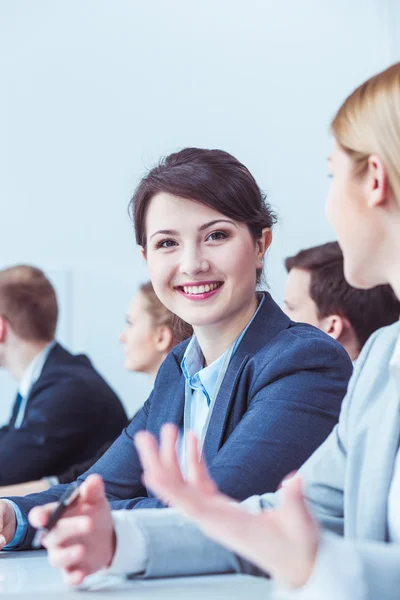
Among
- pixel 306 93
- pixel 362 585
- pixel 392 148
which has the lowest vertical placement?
pixel 362 585

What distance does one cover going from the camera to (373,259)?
1269 mm

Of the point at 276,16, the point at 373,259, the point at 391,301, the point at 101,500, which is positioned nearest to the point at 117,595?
the point at 101,500

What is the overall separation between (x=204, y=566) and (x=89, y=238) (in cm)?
387

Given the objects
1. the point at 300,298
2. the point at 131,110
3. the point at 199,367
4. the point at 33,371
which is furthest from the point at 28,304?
the point at 199,367

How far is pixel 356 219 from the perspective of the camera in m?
1.25

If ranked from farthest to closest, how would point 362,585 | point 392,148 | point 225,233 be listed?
point 225,233 < point 392,148 < point 362,585

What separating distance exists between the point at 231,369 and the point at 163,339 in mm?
1810

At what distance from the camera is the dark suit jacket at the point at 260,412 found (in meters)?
1.73

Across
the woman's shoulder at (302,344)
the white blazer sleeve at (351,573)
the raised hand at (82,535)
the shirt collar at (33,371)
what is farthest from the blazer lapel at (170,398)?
the shirt collar at (33,371)

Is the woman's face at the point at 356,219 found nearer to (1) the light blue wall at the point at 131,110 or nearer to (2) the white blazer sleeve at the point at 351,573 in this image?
(2) the white blazer sleeve at the point at 351,573

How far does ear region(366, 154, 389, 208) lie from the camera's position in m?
1.20

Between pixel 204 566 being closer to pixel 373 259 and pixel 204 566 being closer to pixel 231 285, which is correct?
pixel 373 259

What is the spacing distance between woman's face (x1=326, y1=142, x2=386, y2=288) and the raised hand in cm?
47

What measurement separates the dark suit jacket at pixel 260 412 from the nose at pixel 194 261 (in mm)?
168
